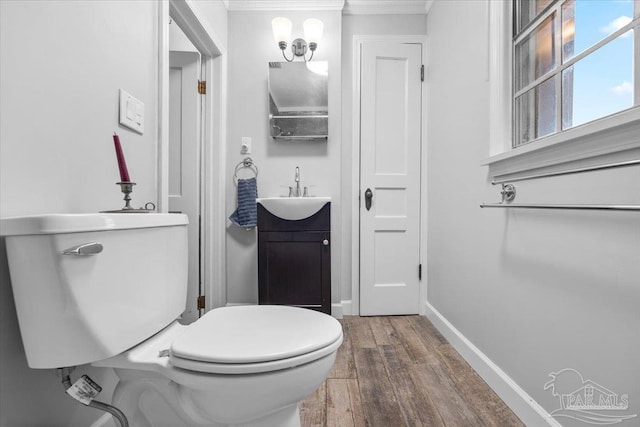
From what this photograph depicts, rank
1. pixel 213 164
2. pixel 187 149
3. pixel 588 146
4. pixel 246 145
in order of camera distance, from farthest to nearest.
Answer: pixel 246 145 < pixel 213 164 < pixel 187 149 < pixel 588 146

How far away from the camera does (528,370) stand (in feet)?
3.64

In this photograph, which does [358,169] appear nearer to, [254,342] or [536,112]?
[536,112]

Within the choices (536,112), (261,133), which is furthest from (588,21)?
(261,133)

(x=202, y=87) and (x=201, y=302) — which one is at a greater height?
(x=202, y=87)

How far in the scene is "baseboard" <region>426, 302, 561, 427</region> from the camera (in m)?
1.04

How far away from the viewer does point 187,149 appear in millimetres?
2000

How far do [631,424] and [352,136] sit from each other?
6.37 feet

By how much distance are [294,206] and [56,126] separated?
47.6 inches

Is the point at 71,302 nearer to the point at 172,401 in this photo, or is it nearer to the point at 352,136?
the point at 172,401

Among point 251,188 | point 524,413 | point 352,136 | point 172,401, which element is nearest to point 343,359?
point 524,413

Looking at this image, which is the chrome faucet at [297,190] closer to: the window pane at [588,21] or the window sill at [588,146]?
the window sill at [588,146]

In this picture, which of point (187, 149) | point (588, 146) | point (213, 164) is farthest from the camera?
point (213, 164)

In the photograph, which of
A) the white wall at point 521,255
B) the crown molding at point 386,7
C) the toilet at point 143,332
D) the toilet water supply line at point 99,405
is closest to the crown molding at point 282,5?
the crown molding at point 386,7

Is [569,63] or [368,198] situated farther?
[368,198]
